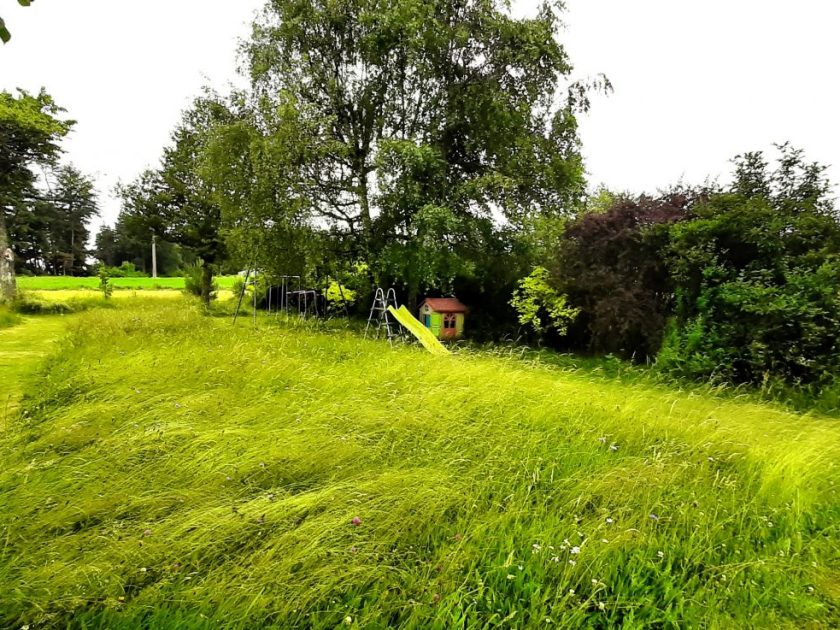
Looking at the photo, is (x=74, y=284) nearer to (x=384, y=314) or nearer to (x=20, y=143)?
(x=20, y=143)

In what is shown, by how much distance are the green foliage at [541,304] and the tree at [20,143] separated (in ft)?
46.4

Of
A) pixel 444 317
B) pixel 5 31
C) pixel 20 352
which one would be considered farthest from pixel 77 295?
pixel 5 31

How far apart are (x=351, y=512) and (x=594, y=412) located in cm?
249

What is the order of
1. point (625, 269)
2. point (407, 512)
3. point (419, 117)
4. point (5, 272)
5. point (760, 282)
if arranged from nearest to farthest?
1. point (407, 512)
2. point (760, 282)
3. point (625, 269)
4. point (419, 117)
5. point (5, 272)

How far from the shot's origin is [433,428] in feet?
10.3

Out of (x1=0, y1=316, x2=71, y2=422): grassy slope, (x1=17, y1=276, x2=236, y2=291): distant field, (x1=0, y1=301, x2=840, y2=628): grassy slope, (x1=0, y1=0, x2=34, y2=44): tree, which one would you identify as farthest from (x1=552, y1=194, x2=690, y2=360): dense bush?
(x1=17, y1=276, x2=236, y2=291): distant field

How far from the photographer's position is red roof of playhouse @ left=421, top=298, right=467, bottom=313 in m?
10.8

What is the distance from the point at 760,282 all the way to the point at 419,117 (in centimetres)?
800

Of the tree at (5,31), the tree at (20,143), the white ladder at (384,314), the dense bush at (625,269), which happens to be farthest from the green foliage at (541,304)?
the tree at (20,143)

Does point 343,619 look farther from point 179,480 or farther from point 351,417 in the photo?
point 351,417

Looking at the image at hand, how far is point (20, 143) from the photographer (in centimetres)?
1199

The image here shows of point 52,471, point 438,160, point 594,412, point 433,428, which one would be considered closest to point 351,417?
point 433,428

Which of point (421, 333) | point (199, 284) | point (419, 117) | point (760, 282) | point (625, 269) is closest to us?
point (760, 282)

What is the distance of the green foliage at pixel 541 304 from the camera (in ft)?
29.0
